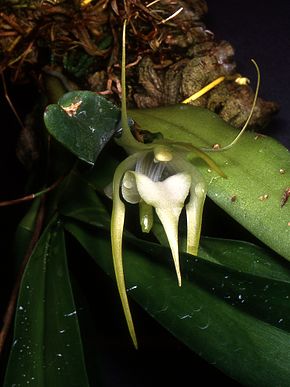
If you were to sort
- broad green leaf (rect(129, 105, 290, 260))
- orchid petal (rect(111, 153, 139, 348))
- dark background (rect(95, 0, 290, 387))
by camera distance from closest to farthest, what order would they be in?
orchid petal (rect(111, 153, 139, 348)) → broad green leaf (rect(129, 105, 290, 260)) → dark background (rect(95, 0, 290, 387))

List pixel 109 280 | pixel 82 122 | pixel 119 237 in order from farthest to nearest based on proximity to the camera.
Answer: pixel 109 280
pixel 82 122
pixel 119 237

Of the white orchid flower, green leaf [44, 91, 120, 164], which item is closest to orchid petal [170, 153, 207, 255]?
the white orchid flower

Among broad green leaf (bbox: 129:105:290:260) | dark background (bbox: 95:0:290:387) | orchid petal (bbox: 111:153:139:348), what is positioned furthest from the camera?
dark background (bbox: 95:0:290:387)

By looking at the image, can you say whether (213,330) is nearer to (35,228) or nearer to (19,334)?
(19,334)

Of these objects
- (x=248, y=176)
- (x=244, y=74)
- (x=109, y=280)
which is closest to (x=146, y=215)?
(x=248, y=176)

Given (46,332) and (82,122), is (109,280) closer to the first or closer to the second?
(46,332)

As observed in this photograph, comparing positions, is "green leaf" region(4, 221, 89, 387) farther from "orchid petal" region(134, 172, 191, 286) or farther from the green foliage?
"orchid petal" region(134, 172, 191, 286)

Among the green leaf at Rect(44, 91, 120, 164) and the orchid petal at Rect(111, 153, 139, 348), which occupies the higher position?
the green leaf at Rect(44, 91, 120, 164)
